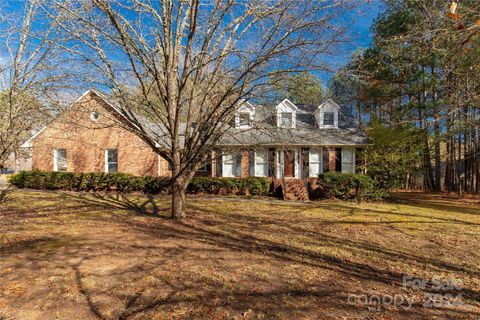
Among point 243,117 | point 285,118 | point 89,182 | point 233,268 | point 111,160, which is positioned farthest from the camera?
point 111,160

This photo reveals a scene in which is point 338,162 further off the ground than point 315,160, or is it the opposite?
point 315,160

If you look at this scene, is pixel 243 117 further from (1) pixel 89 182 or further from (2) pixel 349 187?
(1) pixel 89 182

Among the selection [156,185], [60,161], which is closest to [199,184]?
[156,185]

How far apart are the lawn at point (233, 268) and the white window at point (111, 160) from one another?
9.67 meters

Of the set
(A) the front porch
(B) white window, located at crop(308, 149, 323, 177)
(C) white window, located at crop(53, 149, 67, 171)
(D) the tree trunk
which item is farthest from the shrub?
(B) white window, located at crop(308, 149, 323, 177)

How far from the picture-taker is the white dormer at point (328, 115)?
16.8 meters

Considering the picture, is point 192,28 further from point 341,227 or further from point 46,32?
point 341,227

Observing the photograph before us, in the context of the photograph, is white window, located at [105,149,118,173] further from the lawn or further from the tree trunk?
the tree trunk

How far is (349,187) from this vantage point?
11.9 meters

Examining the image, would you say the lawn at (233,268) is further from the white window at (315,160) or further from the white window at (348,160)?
the white window at (315,160)

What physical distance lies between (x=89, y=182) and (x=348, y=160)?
1657 centimetres

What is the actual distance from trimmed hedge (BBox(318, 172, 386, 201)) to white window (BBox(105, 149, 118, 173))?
46.1 feet

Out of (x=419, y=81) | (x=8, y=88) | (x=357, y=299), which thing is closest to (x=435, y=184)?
(x=419, y=81)

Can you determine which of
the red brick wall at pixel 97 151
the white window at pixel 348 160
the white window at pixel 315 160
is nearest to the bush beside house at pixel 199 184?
the red brick wall at pixel 97 151
